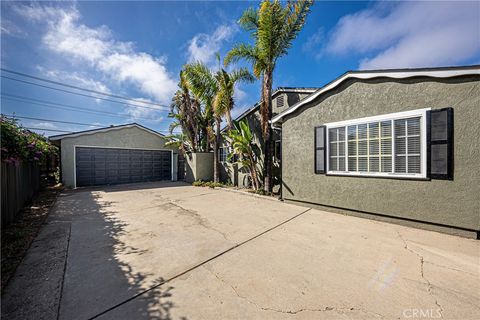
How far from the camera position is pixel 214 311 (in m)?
2.01

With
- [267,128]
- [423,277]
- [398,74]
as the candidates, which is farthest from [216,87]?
[423,277]

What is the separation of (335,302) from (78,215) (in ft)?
23.7

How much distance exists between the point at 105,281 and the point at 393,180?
254 inches

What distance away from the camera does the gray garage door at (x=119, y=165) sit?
11.7 metres

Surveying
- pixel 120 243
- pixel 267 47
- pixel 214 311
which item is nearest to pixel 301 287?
pixel 214 311

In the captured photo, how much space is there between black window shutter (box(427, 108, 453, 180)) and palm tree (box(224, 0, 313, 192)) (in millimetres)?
5080

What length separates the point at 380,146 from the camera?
496cm

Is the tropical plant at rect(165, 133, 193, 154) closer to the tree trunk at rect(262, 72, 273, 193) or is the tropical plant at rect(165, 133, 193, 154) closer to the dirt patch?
the tree trunk at rect(262, 72, 273, 193)

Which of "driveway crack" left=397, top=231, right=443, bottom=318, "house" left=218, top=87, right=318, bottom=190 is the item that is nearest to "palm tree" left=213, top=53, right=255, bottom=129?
"house" left=218, top=87, right=318, bottom=190

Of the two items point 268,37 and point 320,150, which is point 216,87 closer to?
point 268,37

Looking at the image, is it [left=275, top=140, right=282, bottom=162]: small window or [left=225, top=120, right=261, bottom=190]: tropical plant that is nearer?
[left=225, top=120, right=261, bottom=190]: tropical plant

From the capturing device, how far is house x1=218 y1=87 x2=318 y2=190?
31.3ft

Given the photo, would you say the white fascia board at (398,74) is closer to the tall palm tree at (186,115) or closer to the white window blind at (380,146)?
the white window blind at (380,146)

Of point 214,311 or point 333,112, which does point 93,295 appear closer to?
point 214,311
